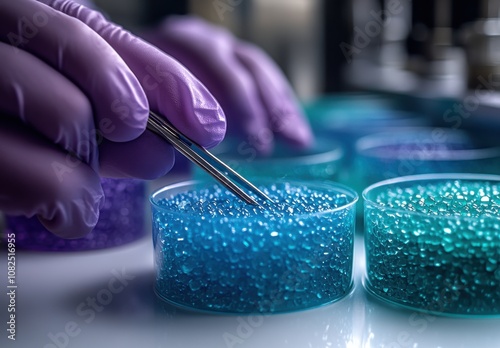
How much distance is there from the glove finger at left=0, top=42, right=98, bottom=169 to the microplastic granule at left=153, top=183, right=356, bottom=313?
5.2 inches

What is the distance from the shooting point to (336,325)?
66 centimetres

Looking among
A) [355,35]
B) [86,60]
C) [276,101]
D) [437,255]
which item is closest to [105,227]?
[86,60]

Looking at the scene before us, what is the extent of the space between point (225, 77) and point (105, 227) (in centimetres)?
55

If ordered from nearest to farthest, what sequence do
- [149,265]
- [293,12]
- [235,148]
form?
[149,265] < [235,148] < [293,12]

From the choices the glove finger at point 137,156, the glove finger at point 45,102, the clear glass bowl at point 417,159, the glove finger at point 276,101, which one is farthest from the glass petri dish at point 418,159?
the glove finger at point 45,102

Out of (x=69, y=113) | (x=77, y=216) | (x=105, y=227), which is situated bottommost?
(x=105, y=227)

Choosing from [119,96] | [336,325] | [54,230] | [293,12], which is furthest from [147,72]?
[293,12]

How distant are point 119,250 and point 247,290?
1.08ft

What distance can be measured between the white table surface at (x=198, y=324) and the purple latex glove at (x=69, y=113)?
0.33 feet

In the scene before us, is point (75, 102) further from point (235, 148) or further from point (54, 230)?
point (235, 148)

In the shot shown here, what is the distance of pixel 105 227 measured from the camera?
3.01ft

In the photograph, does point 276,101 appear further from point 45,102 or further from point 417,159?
point 45,102

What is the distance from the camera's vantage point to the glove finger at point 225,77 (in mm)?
1336

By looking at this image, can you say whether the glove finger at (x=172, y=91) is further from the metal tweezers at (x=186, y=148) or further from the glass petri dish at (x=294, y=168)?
the glass petri dish at (x=294, y=168)
